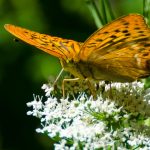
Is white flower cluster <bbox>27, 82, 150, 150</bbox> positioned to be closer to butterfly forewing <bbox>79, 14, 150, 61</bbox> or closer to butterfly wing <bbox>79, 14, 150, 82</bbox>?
butterfly wing <bbox>79, 14, 150, 82</bbox>

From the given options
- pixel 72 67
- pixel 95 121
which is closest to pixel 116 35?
pixel 72 67

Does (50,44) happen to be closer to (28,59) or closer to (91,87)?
(91,87)

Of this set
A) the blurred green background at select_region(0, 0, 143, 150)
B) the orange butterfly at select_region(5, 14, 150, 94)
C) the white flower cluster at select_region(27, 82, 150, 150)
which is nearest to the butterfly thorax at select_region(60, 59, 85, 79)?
the orange butterfly at select_region(5, 14, 150, 94)

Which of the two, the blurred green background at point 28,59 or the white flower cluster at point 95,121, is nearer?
the white flower cluster at point 95,121

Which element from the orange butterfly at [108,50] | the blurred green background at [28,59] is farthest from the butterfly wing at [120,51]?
the blurred green background at [28,59]

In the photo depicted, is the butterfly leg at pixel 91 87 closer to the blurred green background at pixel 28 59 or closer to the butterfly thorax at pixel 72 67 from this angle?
the butterfly thorax at pixel 72 67

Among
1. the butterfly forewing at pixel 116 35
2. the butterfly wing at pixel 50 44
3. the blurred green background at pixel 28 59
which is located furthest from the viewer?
the blurred green background at pixel 28 59
